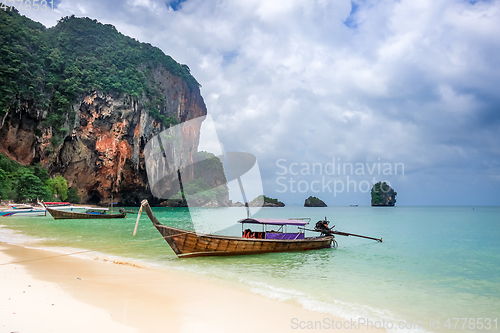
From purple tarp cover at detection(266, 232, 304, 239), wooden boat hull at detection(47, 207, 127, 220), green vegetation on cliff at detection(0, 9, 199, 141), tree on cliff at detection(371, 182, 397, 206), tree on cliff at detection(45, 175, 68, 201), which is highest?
green vegetation on cliff at detection(0, 9, 199, 141)

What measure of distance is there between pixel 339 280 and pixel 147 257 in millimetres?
6903

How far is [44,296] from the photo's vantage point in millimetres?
5312

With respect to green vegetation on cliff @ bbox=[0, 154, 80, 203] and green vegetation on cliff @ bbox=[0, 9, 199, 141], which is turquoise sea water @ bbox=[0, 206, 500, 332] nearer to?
green vegetation on cliff @ bbox=[0, 154, 80, 203]

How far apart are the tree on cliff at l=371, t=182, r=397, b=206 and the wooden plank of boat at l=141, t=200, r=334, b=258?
97.9 metres

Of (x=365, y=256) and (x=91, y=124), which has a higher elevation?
(x=91, y=124)

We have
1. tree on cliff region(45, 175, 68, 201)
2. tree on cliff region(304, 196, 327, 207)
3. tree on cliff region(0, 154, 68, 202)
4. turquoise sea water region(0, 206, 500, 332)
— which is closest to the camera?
turquoise sea water region(0, 206, 500, 332)

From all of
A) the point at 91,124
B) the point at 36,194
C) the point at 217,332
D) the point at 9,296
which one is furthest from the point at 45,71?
the point at 217,332

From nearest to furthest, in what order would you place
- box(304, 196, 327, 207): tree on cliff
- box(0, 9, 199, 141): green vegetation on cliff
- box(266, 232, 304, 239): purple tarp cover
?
box(266, 232, 304, 239): purple tarp cover < box(0, 9, 199, 141): green vegetation on cliff < box(304, 196, 327, 207): tree on cliff

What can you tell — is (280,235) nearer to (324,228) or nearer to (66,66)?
(324,228)

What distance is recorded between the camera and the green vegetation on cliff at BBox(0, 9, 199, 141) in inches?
1558

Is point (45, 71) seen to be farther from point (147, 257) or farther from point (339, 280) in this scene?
point (339, 280)

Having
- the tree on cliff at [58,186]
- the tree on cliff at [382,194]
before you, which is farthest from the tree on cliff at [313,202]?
the tree on cliff at [58,186]

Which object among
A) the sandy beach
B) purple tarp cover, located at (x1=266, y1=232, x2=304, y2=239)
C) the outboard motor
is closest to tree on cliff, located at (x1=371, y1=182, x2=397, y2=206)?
the outboard motor

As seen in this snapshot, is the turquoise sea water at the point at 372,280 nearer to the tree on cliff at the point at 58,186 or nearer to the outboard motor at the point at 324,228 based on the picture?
the outboard motor at the point at 324,228
